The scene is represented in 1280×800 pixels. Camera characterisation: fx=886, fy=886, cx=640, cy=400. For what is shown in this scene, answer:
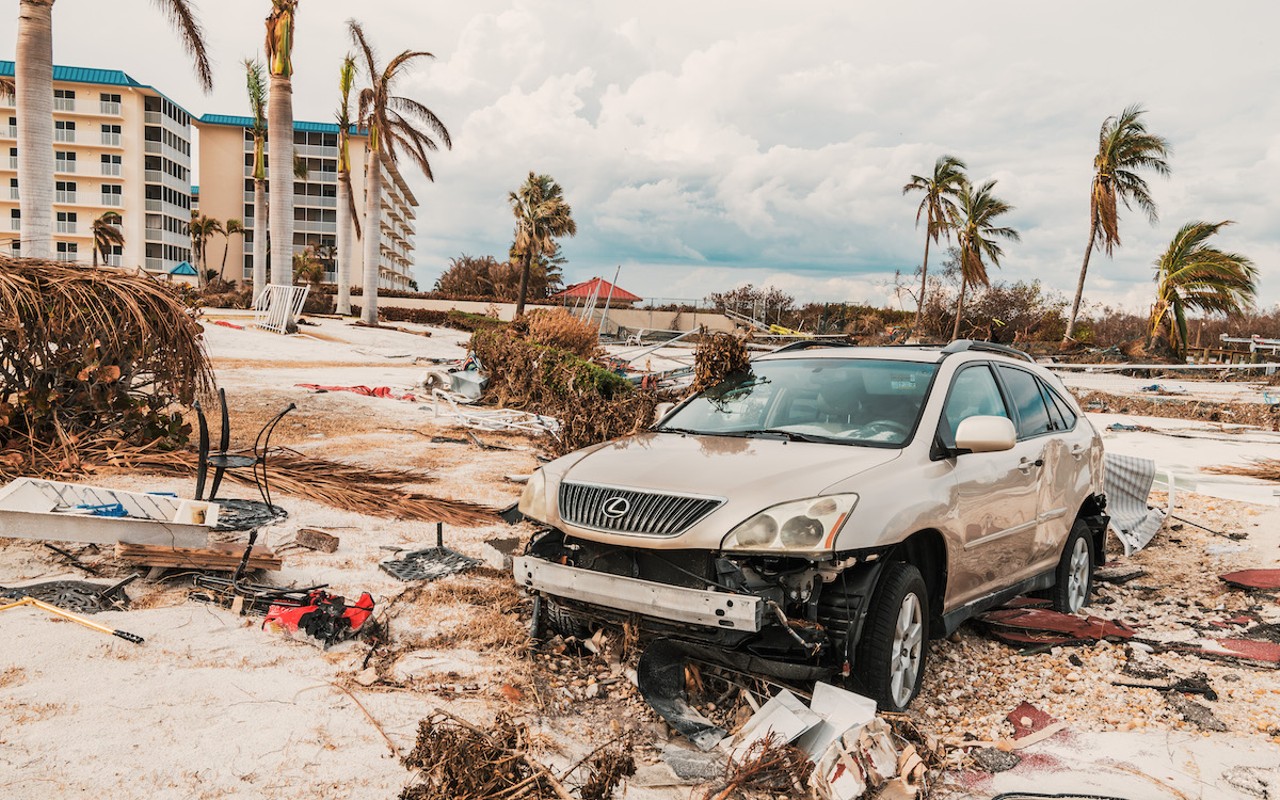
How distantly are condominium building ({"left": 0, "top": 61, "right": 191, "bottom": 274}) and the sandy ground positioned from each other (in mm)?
78595

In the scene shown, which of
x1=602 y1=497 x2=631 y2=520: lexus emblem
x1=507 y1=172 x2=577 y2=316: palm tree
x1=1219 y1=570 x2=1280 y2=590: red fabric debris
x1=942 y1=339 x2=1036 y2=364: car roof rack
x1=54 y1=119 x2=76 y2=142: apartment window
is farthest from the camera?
x1=54 y1=119 x2=76 y2=142: apartment window

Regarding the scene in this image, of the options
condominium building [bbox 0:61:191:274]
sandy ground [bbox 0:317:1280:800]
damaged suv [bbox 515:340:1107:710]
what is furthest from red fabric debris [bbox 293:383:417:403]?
condominium building [bbox 0:61:191:274]

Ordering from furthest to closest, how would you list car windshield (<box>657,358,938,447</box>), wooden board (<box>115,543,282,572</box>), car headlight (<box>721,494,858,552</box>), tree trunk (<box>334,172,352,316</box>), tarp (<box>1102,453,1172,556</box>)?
tree trunk (<box>334,172,352,316</box>) → tarp (<box>1102,453,1172,556</box>) → wooden board (<box>115,543,282,572</box>) → car windshield (<box>657,358,938,447</box>) → car headlight (<box>721,494,858,552</box>)

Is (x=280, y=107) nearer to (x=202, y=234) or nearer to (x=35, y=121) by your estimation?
(x=35, y=121)

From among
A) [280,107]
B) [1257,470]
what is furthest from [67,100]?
[1257,470]

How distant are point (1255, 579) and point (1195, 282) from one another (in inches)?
1273

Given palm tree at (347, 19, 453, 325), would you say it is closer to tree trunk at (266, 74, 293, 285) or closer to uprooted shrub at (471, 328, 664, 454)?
tree trunk at (266, 74, 293, 285)

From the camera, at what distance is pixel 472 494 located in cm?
818

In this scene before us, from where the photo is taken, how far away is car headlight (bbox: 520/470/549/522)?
13.5 ft

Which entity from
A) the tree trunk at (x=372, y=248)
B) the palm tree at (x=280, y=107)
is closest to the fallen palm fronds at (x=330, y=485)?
the palm tree at (x=280, y=107)

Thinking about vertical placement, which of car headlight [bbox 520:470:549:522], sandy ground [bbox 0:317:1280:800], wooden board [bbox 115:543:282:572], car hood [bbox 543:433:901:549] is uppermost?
car hood [bbox 543:433:901:549]

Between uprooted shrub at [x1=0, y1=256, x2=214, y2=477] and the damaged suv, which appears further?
uprooted shrub at [x1=0, y1=256, x2=214, y2=477]

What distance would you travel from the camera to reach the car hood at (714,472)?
3529 mm

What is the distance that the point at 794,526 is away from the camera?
3455 mm
